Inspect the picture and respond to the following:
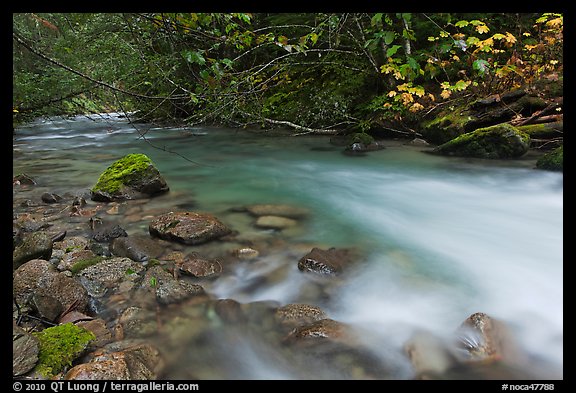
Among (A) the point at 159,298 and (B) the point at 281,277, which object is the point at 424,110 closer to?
(B) the point at 281,277

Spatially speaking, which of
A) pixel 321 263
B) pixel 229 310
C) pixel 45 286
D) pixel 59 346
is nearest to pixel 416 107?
pixel 321 263

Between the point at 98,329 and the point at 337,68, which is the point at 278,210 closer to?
the point at 98,329

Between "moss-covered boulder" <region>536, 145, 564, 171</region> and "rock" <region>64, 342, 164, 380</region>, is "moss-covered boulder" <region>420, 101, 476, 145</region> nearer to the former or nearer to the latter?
"moss-covered boulder" <region>536, 145, 564, 171</region>

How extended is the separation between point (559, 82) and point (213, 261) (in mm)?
8285

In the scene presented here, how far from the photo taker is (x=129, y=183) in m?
5.73

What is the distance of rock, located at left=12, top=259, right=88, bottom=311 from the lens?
2604 millimetres

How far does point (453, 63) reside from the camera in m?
9.54

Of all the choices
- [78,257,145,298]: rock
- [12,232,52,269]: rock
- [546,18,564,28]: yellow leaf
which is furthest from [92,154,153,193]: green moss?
[546,18,564,28]: yellow leaf

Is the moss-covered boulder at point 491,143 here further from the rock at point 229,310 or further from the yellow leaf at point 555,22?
the rock at point 229,310

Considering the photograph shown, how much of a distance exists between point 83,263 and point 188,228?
3.70ft

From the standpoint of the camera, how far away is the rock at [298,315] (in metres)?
2.70

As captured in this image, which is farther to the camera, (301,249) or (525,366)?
(301,249)

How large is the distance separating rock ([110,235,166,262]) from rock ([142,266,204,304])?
49 centimetres
